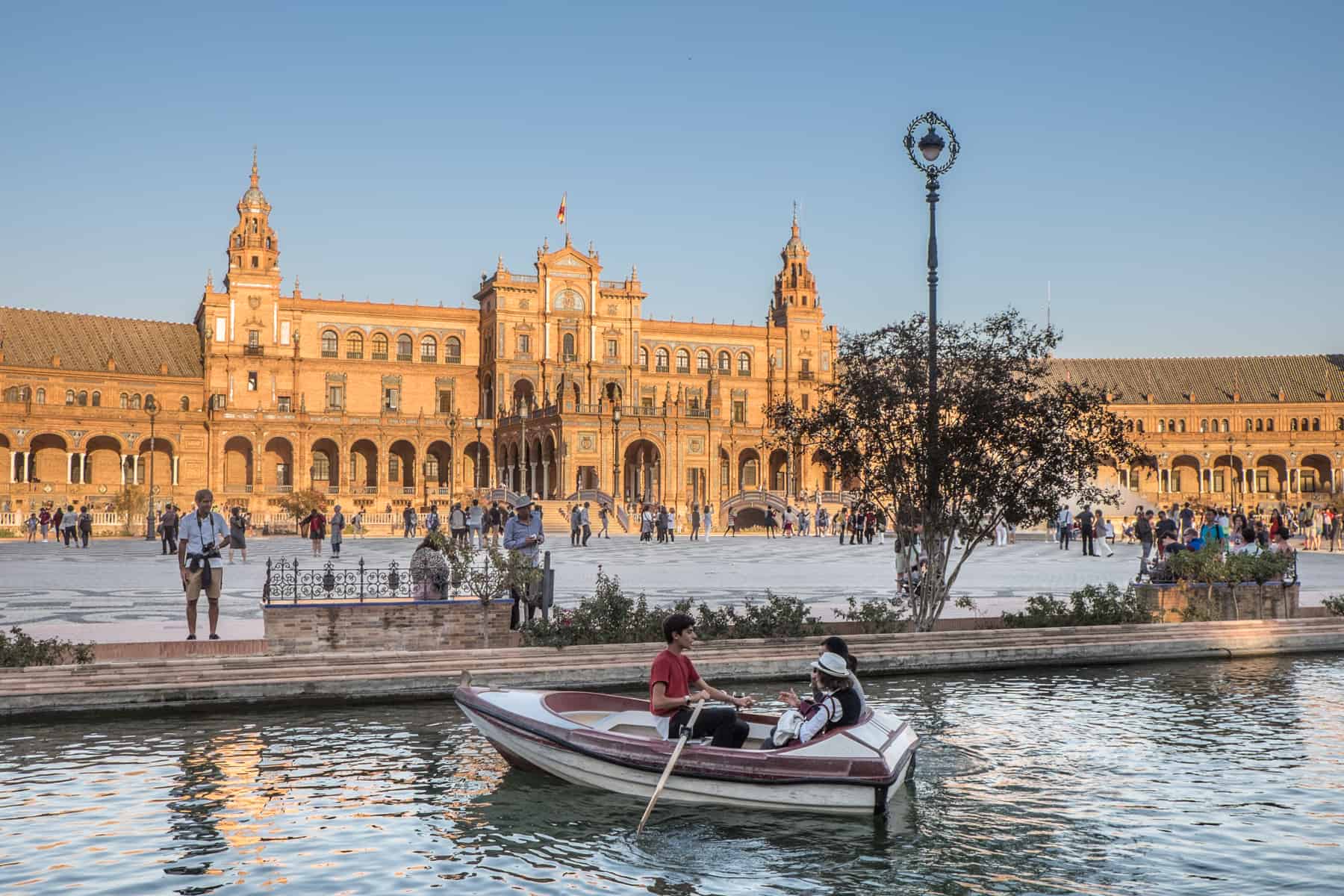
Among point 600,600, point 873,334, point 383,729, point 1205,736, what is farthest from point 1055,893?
point 873,334

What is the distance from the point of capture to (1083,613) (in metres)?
16.1

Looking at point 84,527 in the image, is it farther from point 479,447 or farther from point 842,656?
point 479,447

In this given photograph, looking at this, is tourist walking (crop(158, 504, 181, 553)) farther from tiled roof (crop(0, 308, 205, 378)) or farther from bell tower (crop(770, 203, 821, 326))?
bell tower (crop(770, 203, 821, 326))

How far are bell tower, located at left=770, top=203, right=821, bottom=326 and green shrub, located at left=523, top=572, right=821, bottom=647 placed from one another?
3056 inches

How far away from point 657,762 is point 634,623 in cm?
519

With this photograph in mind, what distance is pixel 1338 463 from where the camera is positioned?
95.3m

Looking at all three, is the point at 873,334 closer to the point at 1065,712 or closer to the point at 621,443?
the point at 1065,712

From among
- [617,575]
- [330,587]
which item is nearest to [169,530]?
[617,575]

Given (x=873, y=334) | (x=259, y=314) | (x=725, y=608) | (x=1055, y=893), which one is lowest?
(x=1055, y=893)

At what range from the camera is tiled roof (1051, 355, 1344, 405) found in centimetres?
9938

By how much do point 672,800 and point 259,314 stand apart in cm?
7358

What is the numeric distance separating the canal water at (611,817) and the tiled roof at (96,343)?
72.4 m

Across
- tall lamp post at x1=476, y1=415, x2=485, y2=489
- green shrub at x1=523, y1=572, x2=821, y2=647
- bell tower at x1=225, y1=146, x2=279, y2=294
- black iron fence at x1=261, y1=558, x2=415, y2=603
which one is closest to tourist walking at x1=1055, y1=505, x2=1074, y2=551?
green shrub at x1=523, y1=572, x2=821, y2=647

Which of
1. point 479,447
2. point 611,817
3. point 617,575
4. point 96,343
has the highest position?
point 96,343
